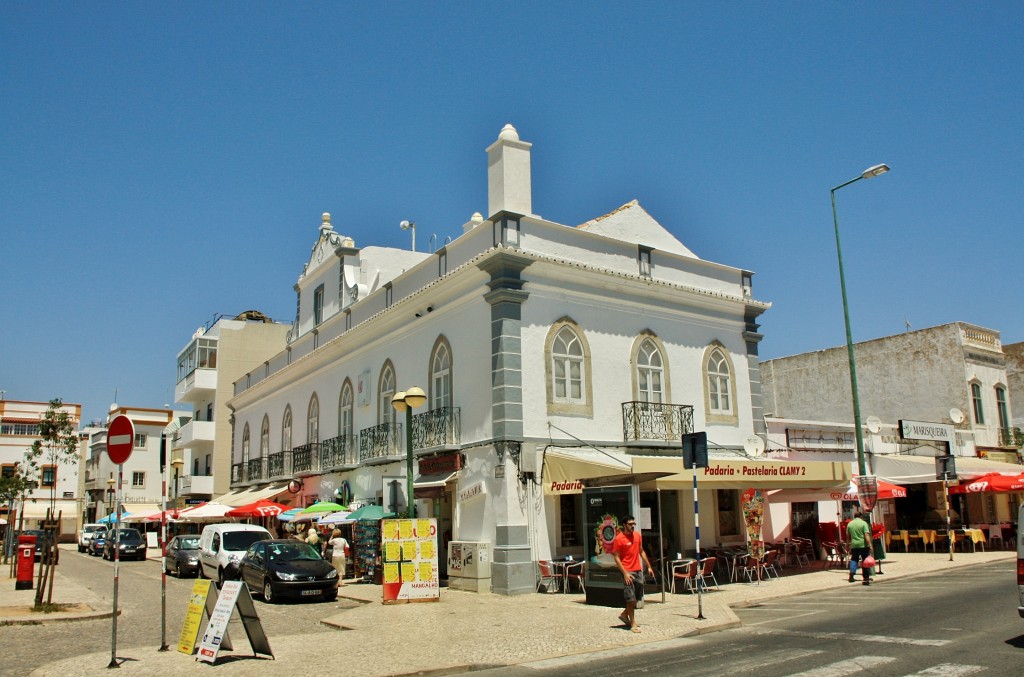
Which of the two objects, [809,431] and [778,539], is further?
[809,431]

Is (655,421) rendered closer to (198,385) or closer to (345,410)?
(345,410)

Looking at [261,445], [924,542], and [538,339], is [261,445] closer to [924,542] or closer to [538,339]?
[538,339]

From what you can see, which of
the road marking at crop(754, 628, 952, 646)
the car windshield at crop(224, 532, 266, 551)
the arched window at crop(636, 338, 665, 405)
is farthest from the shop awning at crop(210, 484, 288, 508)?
the road marking at crop(754, 628, 952, 646)

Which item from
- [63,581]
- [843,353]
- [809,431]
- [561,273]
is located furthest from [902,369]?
[63,581]

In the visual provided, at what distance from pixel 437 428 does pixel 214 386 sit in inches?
1045

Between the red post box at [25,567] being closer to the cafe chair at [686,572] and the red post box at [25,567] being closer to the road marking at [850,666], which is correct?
the cafe chair at [686,572]

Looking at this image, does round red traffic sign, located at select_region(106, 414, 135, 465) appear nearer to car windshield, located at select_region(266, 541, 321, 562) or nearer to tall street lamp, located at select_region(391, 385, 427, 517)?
tall street lamp, located at select_region(391, 385, 427, 517)

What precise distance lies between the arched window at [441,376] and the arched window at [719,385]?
271 inches

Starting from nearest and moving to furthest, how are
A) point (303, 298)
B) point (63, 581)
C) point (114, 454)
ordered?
point (114, 454)
point (63, 581)
point (303, 298)

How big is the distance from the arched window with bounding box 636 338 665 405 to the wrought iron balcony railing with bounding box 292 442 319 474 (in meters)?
12.1

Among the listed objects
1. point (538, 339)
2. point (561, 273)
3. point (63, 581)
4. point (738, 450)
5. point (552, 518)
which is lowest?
point (63, 581)

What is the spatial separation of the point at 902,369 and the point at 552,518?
2390 cm

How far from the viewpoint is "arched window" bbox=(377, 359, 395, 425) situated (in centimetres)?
2388

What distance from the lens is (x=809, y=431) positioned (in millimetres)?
26547
